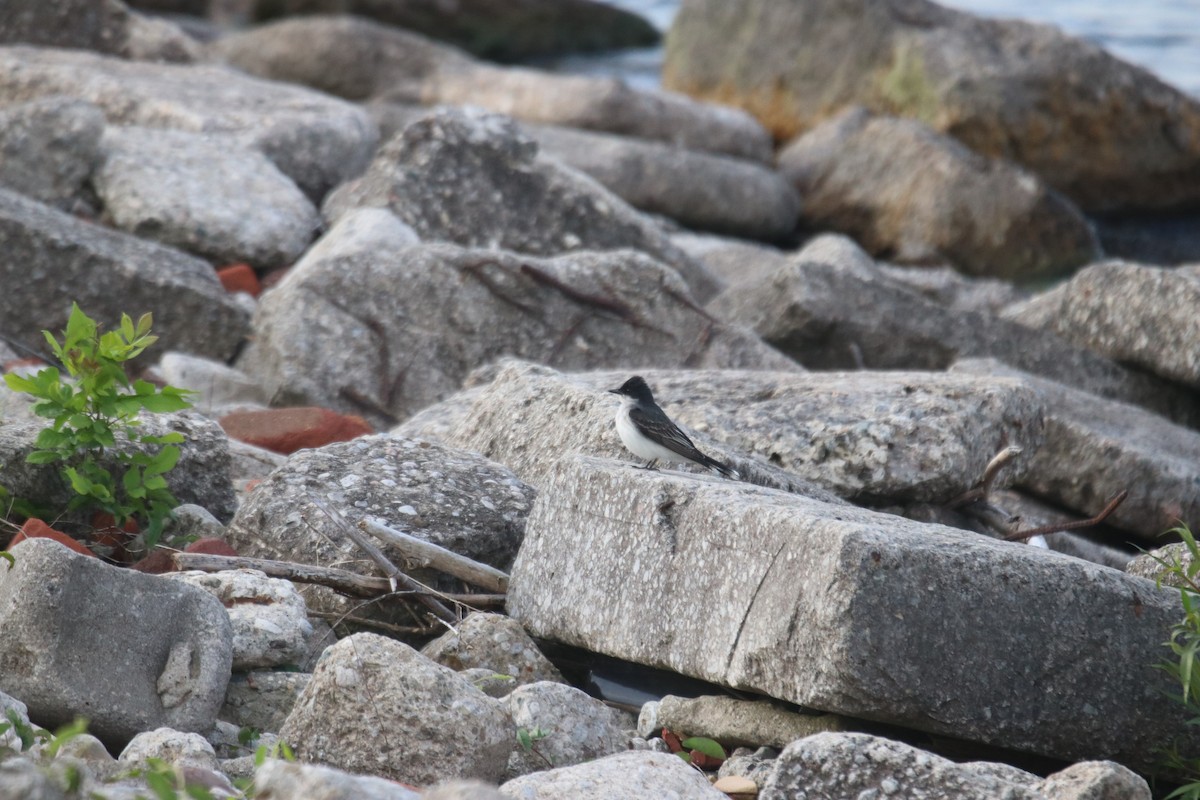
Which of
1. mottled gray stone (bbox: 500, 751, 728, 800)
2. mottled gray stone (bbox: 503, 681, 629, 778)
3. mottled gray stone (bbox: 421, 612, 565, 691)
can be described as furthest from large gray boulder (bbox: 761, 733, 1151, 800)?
mottled gray stone (bbox: 421, 612, 565, 691)

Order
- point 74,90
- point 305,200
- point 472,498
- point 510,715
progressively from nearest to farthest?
point 510,715, point 472,498, point 305,200, point 74,90

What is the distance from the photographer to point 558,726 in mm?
3787

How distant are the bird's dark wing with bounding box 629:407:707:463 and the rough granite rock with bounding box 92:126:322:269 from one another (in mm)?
4463

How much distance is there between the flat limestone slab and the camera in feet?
11.8

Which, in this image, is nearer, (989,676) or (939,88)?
(989,676)

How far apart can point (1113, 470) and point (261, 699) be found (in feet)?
14.5

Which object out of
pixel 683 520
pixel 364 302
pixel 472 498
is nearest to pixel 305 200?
pixel 364 302

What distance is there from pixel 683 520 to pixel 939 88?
1308 centimetres

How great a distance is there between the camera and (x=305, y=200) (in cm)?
941

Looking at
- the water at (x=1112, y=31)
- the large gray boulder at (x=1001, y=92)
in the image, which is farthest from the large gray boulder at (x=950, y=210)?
the water at (x=1112, y=31)

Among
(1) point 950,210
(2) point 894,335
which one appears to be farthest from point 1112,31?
(2) point 894,335

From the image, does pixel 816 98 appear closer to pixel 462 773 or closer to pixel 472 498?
pixel 472 498

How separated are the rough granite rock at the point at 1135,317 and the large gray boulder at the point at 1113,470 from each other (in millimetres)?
867

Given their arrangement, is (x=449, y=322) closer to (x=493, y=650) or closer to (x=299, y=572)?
(x=299, y=572)
